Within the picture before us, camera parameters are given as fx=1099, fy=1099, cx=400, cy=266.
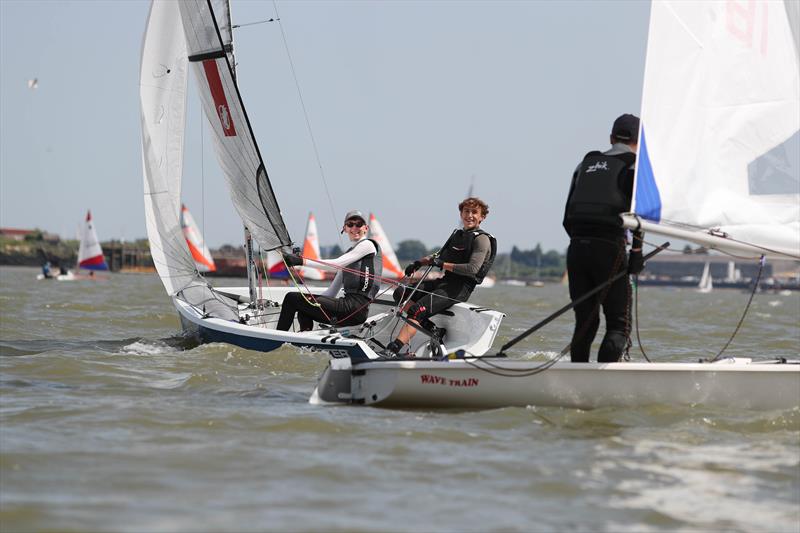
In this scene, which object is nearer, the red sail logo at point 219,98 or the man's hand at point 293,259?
the man's hand at point 293,259

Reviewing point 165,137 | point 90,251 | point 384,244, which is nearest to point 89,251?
point 90,251

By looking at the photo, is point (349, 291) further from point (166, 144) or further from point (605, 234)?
point (166, 144)

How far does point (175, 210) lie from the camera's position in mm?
11914

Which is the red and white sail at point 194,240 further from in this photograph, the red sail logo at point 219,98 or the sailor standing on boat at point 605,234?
the sailor standing on boat at point 605,234

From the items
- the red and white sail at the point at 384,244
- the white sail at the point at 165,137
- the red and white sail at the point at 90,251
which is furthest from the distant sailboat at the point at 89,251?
the white sail at the point at 165,137

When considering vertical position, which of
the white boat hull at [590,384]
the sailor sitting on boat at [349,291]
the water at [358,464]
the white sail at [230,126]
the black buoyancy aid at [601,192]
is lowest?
the water at [358,464]

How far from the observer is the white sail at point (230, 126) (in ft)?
35.3

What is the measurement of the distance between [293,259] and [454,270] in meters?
2.13

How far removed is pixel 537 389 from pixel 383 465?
152cm

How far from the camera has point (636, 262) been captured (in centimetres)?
622

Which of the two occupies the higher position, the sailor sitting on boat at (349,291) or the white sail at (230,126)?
the white sail at (230,126)

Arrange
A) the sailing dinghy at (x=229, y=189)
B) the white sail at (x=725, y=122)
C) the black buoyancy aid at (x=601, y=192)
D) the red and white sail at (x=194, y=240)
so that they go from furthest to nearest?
the red and white sail at (x=194, y=240)
the sailing dinghy at (x=229, y=189)
the black buoyancy aid at (x=601, y=192)
the white sail at (x=725, y=122)

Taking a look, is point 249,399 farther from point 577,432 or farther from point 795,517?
point 795,517

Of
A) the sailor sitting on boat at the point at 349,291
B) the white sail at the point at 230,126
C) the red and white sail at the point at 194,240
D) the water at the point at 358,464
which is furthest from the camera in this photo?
the red and white sail at the point at 194,240
